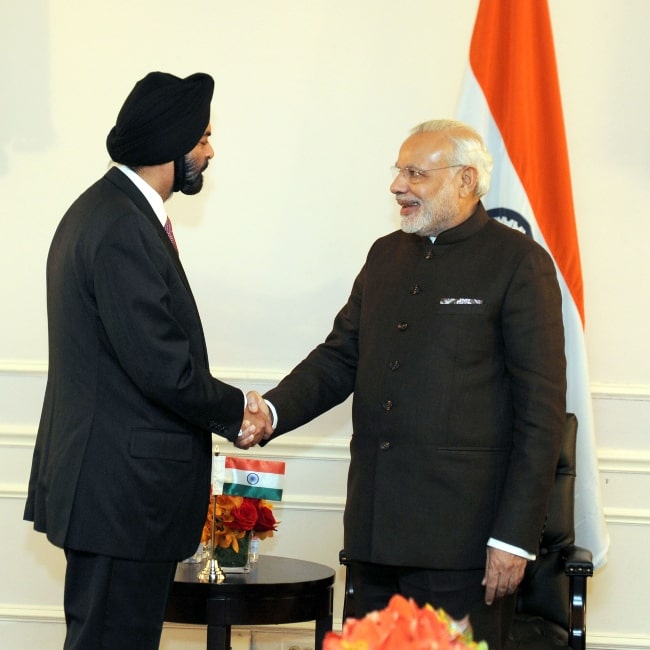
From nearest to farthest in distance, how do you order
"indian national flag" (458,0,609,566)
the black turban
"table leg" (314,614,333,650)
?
the black turban → "table leg" (314,614,333,650) → "indian national flag" (458,0,609,566)

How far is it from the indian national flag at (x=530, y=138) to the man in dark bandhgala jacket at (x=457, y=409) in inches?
32.5

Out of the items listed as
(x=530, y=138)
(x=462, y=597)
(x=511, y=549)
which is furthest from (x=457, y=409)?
(x=530, y=138)

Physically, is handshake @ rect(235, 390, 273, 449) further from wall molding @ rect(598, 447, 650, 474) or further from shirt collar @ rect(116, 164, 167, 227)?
wall molding @ rect(598, 447, 650, 474)

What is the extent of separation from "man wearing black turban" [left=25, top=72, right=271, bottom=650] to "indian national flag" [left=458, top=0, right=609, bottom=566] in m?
1.65

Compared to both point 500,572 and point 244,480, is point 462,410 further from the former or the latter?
point 244,480

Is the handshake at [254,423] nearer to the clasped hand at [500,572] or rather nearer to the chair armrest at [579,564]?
the clasped hand at [500,572]

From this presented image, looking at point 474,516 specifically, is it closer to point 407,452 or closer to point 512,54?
point 407,452

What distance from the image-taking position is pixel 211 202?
4.27 meters

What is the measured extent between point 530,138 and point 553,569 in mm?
1549

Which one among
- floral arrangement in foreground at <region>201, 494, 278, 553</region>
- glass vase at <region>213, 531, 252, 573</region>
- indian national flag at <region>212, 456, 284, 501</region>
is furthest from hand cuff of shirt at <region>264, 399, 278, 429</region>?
glass vase at <region>213, 531, 252, 573</region>

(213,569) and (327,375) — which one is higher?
(327,375)

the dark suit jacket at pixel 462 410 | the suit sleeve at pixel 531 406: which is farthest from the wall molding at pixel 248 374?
the suit sleeve at pixel 531 406

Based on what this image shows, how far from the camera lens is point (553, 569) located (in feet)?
11.7

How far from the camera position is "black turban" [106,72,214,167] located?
8.95 ft
